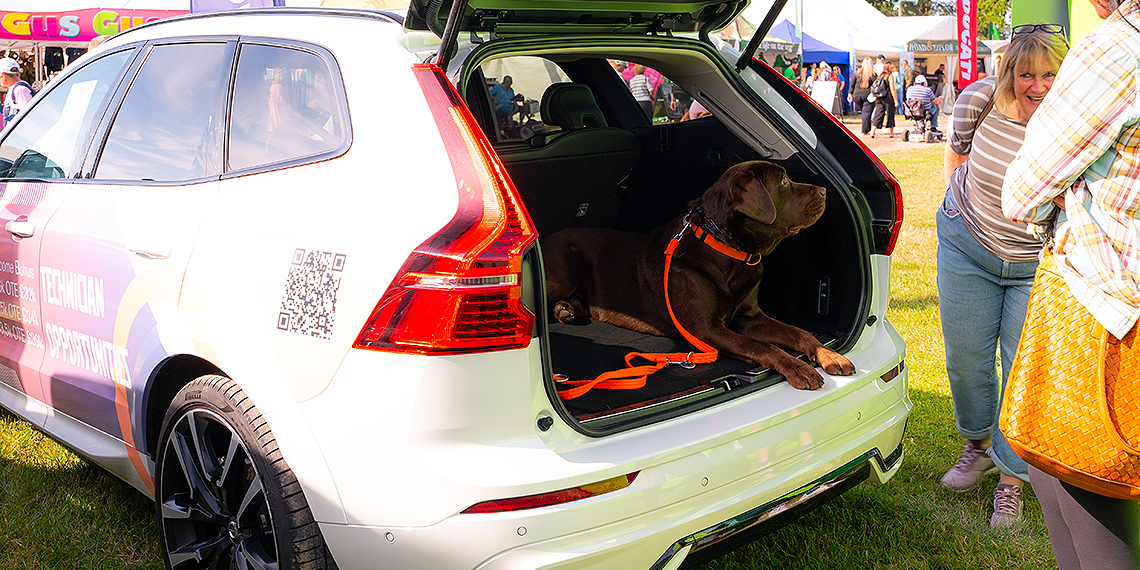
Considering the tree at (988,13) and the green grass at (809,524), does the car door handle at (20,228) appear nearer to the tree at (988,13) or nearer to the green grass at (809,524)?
the green grass at (809,524)

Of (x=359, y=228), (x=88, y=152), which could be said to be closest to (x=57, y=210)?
(x=88, y=152)

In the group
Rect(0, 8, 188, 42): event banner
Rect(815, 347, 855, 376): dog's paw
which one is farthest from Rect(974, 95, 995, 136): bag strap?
Rect(0, 8, 188, 42): event banner

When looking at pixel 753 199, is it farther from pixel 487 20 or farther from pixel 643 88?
pixel 643 88

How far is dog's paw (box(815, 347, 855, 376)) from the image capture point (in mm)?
2594

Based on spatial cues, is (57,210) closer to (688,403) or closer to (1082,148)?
(688,403)

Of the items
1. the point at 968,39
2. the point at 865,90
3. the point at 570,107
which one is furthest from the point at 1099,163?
the point at 865,90

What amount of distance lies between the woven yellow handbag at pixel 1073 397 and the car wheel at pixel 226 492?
5.50 ft

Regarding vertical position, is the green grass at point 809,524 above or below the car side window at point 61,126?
below

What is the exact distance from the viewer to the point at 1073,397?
1.71 m

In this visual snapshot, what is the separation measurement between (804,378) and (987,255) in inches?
41.7

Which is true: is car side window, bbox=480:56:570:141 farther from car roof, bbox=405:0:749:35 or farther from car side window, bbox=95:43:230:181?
car side window, bbox=95:43:230:181

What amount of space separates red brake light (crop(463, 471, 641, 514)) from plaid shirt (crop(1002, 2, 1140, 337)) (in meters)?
1.06

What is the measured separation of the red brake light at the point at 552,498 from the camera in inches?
71.9

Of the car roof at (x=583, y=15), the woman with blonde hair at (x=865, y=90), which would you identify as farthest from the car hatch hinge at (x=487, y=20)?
the woman with blonde hair at (x=865, y=90)
